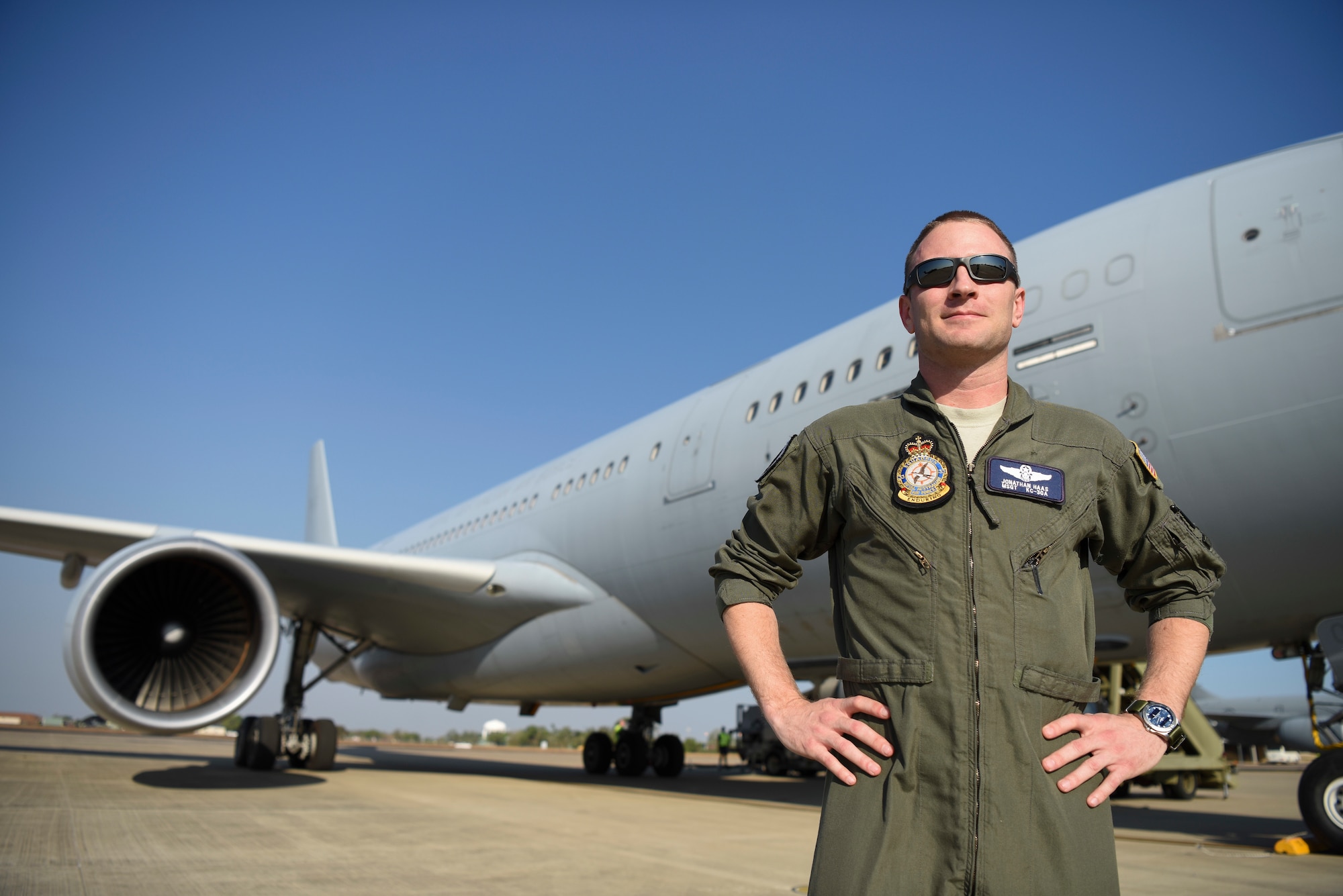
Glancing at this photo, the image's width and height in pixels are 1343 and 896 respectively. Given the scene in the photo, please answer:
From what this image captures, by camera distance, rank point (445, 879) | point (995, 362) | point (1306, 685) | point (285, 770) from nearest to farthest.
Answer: point (995, 362), point (445, 879), point (1306, 685), point (285, 770)

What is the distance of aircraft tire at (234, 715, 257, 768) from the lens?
34.5 feet

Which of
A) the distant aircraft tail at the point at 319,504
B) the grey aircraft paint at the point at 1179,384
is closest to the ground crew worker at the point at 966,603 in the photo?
the grey aircraft paint at the point at 1179,384

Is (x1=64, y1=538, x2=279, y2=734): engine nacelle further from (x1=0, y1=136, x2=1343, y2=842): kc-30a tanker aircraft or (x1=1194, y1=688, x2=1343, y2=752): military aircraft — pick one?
(x1=1194, y1=688, x2=1343, y2=752): military aircraft

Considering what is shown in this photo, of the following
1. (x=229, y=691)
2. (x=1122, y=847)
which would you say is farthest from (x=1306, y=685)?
(x=229, y=691)

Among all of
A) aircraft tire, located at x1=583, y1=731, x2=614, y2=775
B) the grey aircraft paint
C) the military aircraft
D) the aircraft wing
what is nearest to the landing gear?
the aircraft wing

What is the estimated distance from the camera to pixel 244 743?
10562mm

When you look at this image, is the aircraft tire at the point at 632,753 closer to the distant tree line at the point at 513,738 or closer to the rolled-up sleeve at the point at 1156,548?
the rolled-up sleeve at the point at 1156,548

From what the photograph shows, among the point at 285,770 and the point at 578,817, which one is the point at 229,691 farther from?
the point at 285,770

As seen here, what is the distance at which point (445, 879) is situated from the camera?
13.8 feet

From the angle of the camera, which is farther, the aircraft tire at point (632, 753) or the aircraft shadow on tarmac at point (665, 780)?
the aircraft tire at point (632, 753)

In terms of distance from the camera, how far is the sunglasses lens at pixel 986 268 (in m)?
1.62

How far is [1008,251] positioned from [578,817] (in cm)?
625

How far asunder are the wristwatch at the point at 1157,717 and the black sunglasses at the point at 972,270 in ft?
2.42

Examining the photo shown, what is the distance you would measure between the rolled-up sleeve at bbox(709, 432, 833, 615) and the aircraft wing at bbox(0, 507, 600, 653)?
7.83 meters
